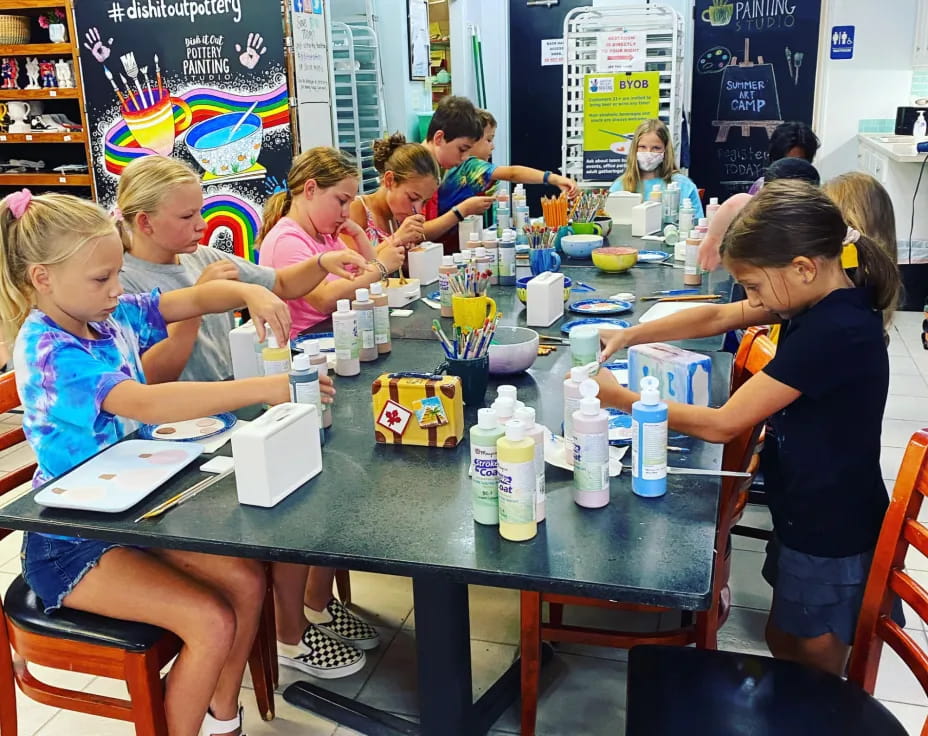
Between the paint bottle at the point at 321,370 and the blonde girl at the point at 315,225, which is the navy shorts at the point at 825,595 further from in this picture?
the blonde girl at the point at 315,225

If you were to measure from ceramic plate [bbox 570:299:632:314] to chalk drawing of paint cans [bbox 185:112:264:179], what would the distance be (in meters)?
2.80

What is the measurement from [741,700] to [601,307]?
1542mm

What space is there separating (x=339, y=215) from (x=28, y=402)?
1473 millimetres

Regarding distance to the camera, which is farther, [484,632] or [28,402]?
[484,632]

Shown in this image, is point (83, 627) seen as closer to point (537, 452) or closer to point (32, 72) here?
point (537, 452)

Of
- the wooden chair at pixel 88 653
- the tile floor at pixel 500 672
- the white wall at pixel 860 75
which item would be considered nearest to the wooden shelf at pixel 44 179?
the tile floor at pixel 500 672

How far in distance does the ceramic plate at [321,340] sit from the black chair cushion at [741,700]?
1.21 metres

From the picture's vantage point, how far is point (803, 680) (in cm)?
144

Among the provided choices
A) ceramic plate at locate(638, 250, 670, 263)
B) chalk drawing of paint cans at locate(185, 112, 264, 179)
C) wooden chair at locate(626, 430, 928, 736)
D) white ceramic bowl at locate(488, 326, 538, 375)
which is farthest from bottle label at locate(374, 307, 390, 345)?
chalk drawing of paint cans at locate(185, 112, 264, 179)

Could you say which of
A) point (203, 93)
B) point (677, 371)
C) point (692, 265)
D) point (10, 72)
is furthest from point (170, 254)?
point (10, 72)

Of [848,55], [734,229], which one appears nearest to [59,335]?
[734,229]

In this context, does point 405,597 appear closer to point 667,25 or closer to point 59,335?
point 59,335

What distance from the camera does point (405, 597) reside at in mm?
2697

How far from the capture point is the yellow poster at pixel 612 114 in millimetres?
6730
